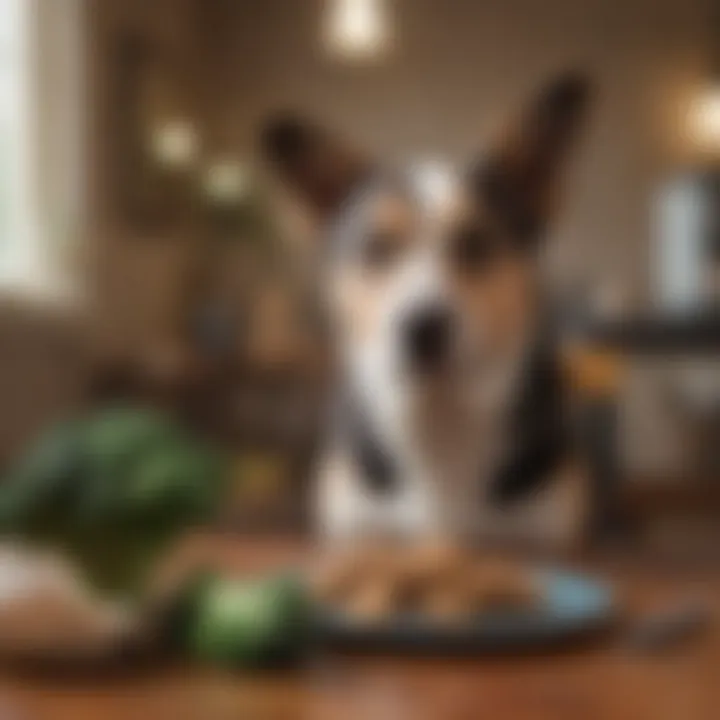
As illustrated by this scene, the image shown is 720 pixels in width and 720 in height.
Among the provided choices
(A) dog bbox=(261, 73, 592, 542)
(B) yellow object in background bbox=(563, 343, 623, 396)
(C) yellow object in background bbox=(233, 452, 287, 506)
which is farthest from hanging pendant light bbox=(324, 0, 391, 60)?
(A) dog bbox=(261, 73, 592, 542)

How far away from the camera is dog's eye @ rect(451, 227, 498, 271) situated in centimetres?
91

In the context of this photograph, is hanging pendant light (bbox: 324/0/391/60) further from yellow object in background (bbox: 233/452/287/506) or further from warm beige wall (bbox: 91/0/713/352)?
yellow object in background (bbox: 233/452/287/506)

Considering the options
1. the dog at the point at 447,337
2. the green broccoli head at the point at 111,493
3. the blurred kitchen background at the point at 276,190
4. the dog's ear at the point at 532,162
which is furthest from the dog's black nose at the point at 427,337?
the blurred kitchen background at the point at 276,190

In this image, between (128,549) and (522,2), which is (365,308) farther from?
(522,2)

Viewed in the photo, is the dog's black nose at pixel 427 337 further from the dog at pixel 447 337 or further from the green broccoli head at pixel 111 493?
the green broccoli head at pixel 111 493

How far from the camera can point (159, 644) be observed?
53 cm

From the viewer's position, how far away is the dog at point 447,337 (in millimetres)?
887

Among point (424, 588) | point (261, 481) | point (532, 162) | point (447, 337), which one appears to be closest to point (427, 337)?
point (447, 337)

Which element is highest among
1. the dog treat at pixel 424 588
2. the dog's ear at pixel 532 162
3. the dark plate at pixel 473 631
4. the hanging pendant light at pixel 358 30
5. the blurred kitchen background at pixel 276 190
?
the hanging pendant light at pixel 358 30

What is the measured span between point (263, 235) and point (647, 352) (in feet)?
2.05

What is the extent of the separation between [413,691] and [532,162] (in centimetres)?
53

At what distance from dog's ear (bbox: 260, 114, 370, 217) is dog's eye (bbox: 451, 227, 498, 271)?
0.10 metres

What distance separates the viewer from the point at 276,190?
209 centimetres

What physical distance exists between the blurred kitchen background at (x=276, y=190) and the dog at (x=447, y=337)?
91 centimetres
